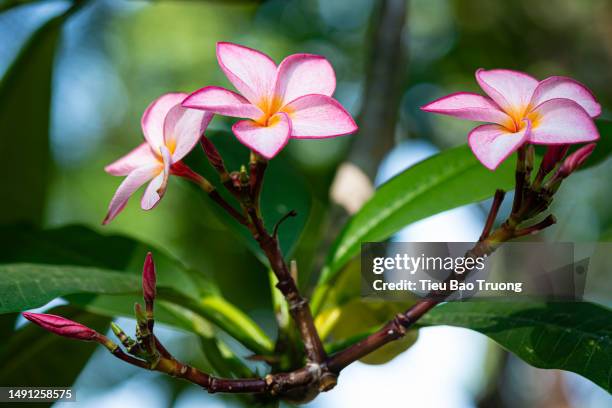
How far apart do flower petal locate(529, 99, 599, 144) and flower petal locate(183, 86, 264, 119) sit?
0.27 meters

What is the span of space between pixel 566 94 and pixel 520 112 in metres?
0.05

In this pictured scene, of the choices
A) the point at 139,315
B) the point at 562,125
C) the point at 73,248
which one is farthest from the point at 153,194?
the point at 73,248

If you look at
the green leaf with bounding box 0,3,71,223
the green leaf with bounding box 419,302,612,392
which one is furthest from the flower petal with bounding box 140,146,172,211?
the green leaf with bounding box 0,3,71,223

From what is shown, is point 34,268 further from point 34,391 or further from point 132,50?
point 132,50

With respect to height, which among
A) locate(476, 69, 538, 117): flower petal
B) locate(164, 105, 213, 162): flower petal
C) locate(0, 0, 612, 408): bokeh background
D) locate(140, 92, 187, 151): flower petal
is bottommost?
locate(0, 0, 612, 408): bokeh background

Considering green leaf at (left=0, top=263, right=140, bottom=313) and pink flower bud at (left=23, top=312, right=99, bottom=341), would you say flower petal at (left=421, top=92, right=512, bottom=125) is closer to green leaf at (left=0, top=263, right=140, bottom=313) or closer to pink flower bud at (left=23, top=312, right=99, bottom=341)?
pink flower bud at (left=23, top=312, right=99, bottom=341)

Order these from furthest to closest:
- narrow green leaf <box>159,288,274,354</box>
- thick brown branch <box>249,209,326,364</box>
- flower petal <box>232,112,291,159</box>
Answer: narrow green leaf <box>159,288,274,354</box> < thick brown branch <box>249,209,326,364</box> < flower petal <box>232,112,291,159</box>

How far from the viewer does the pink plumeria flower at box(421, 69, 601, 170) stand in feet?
2.14

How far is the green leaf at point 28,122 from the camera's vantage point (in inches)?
65.7

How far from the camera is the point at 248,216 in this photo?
73 cm

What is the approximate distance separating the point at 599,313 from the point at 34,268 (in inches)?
29.8

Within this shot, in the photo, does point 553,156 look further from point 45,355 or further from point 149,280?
point 45,355

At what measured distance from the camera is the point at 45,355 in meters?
1.32

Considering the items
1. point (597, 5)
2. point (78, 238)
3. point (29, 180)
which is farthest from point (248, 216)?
point (597, 5)
